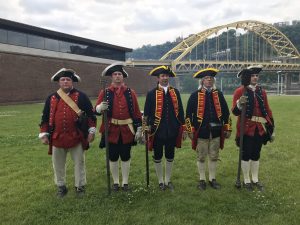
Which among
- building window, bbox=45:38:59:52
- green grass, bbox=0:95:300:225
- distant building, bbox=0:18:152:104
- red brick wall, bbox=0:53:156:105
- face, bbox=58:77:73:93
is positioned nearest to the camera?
green grass, bbox=0:95:300:225

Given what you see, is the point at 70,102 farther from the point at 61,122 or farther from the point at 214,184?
the point at 214,184

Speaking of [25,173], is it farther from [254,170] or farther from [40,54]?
[40,54]

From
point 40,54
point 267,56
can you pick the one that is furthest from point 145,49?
point 40,54

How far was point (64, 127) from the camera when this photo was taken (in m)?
5.45

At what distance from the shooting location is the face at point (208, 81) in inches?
236

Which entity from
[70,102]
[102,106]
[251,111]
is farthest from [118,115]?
[251,111]

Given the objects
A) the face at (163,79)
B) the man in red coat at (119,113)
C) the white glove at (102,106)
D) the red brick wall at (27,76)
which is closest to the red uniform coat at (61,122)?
the white glove at (102,106)

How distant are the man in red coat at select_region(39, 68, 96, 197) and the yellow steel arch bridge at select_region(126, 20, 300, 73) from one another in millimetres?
66359

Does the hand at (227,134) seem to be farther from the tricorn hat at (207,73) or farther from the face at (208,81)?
the tricorn hat at (207,73)

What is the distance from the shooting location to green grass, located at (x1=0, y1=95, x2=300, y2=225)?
4801 millimetres

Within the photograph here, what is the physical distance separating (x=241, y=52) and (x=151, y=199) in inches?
4524

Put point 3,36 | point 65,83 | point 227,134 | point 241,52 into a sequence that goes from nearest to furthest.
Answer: point 65,83 → point 227,134 → point 3,36 → point 241,52

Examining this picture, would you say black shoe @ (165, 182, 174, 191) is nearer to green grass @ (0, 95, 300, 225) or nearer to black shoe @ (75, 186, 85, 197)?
green grass @ (0, 95, 300, 225)

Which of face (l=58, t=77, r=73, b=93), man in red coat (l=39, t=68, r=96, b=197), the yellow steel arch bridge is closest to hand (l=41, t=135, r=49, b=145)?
man in red coat (l=39, t=68, r=96, b=197)
